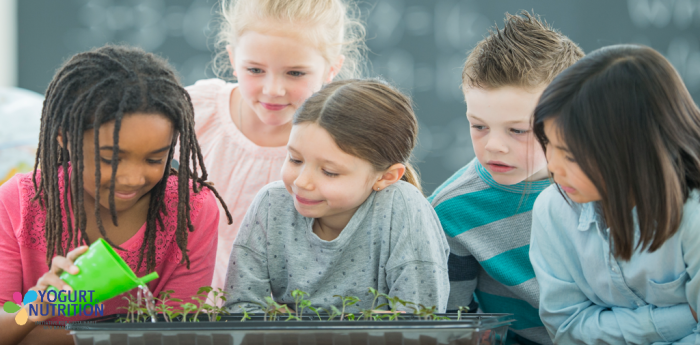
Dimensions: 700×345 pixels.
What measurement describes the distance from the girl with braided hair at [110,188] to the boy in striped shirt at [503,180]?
61cm

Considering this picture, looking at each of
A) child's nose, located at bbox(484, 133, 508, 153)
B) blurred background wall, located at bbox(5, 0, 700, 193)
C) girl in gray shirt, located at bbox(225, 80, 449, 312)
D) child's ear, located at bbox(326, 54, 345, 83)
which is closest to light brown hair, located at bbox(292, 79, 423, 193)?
girl in gray shirt, located at bbox(225, 80, 449, 312)

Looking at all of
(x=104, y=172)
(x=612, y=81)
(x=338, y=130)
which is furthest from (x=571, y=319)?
(x=104, y=172)

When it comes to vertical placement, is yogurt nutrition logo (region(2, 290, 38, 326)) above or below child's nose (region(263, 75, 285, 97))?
below

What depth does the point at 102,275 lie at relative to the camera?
77 centimetres

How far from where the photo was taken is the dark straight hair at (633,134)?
84cm

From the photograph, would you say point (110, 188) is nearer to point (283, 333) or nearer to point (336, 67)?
point (283, 333)

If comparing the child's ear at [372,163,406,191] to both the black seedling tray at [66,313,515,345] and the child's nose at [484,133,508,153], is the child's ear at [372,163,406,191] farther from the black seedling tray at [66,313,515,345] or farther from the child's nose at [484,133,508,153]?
the black seedling tray at [66,313,515,345]

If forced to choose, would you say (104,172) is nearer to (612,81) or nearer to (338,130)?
(338,130)

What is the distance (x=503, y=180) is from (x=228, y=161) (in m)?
0.85

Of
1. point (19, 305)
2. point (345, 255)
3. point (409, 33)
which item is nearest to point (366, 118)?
point (345, 255)

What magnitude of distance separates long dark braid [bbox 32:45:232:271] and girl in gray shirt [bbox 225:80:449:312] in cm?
16

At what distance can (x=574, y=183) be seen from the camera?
0.89 m

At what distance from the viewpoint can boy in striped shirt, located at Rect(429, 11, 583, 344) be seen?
125cm

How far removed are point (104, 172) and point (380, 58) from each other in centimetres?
216
